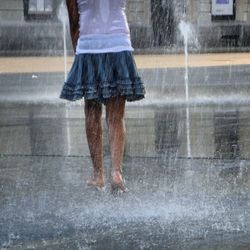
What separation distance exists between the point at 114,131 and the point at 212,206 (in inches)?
31.7

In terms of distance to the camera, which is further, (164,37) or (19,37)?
(164,37)

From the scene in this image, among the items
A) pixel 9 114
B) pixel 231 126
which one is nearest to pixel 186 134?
pixel 231 126

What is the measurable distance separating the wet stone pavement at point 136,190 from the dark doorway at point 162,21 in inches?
822

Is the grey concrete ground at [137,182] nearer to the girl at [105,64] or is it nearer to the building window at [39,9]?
the girl at [105,64]

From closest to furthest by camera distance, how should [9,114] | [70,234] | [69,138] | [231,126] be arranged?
[70,234], [69,138], [231,126], [9,114]

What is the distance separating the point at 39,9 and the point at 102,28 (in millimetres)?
24206

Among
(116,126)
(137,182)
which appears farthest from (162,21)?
(116,126)

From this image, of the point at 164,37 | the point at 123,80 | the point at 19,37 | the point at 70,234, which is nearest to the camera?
the point at 70,234

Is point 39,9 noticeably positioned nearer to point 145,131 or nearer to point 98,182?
point 145,131

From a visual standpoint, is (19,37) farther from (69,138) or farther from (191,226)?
(191,226)

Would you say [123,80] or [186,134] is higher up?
[123,80]

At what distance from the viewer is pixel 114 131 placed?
474 cm

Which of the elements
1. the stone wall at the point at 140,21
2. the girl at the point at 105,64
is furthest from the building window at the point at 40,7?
the girl at the point at 105,64

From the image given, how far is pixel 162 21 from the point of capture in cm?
3031
